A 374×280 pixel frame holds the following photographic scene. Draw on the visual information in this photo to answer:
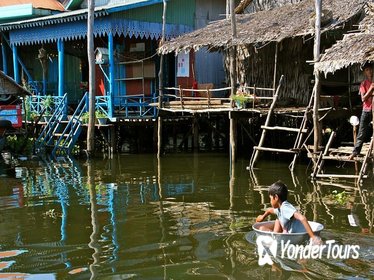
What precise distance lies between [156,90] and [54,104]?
3612mm

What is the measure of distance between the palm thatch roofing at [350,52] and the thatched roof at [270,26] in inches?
54.7

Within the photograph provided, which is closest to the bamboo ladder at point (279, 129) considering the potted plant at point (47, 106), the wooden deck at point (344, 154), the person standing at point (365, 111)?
the wooden deck at point (344, 154)

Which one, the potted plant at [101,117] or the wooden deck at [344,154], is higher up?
the potted plant at [101,117]

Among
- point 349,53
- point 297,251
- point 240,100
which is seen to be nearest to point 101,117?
point 240,100

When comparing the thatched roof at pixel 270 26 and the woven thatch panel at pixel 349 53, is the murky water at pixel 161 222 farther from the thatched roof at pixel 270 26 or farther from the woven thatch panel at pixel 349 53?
the thatched roof at pixel 270 26

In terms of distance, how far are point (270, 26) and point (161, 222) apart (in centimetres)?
814

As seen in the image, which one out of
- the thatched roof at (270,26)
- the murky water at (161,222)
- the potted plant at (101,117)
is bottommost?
the murky water at (161,222)

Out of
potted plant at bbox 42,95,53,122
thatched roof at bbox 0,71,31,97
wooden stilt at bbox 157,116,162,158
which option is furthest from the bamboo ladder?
potted plant at bbox 42,95,53,122

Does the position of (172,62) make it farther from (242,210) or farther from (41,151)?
(242,210)

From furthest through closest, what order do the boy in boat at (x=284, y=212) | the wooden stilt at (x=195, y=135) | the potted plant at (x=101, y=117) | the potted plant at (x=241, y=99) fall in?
the wooden stilt at (x=195, y=135) → the potted plant at (x=101, y=117) → the potted plant at (x=241, y=99) → the boy in boat at (x=284, y=212)

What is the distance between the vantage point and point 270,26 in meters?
15.8

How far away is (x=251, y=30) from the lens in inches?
637

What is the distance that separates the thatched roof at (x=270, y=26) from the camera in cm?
1441

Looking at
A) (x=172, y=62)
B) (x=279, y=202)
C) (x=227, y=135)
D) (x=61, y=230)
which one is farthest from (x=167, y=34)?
(x=279, y=202)
